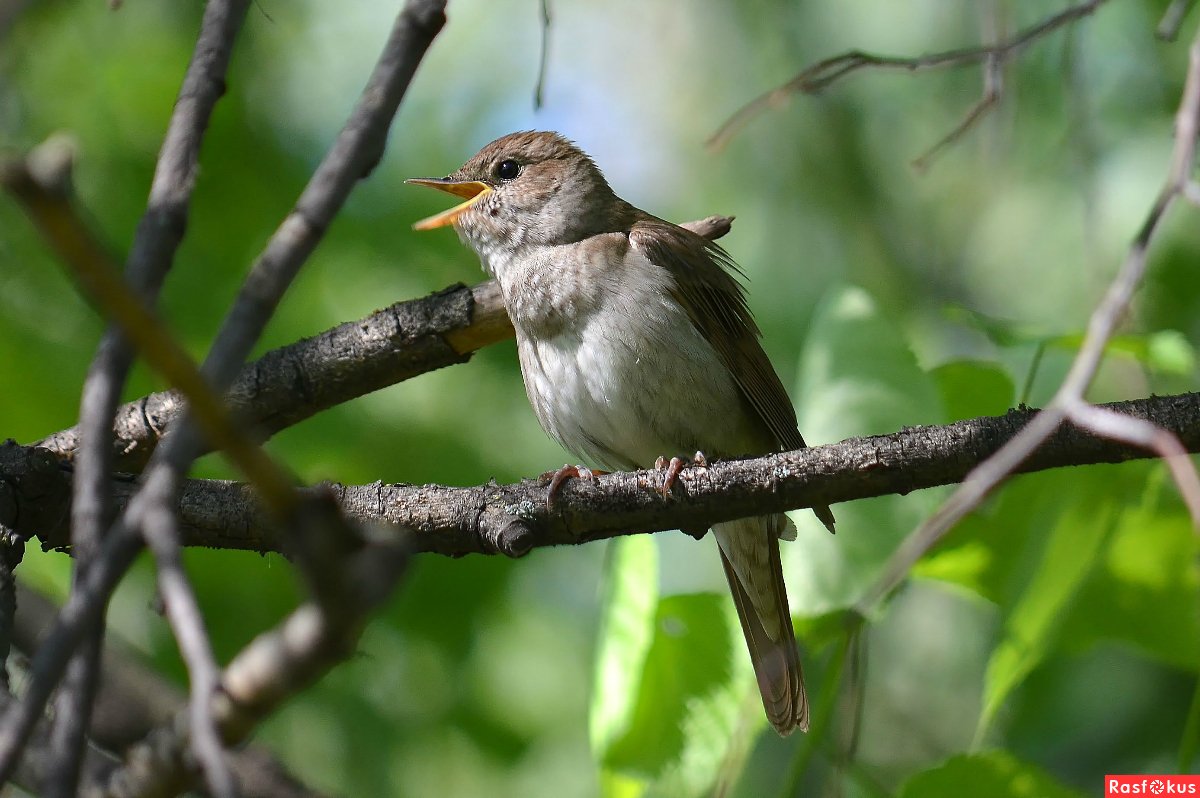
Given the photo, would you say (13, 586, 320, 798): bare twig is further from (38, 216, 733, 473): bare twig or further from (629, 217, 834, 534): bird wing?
(629, 217, 834, 534): bird wing

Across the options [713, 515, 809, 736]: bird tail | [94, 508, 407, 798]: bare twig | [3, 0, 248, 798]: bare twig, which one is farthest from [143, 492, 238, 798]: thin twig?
[713, 515, 809, 736]: bird tail

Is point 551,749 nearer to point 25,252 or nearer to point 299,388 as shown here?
point 299,388

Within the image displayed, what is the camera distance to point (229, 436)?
1074 millimetres

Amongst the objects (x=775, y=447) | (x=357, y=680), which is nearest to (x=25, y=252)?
(x=357, y=680)

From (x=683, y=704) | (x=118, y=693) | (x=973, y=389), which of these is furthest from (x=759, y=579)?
(x=118, y=693)

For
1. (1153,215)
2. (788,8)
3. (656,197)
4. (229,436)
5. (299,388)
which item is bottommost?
(229,436)

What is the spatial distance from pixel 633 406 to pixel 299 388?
122 centimetres

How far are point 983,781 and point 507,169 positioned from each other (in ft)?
10.8

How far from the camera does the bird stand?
4.32 m

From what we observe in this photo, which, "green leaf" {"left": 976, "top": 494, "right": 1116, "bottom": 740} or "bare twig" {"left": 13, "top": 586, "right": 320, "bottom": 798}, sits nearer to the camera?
"green leaf" {"left": 976, "top": 494, "right": 1116, "bottom": 740}

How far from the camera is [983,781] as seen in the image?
3.00m

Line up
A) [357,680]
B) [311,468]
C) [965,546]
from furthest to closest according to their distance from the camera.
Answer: [357,680]
[311,468]
[965,546]

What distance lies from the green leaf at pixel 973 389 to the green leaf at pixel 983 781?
1.08m

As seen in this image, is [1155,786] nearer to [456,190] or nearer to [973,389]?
[973,389]
